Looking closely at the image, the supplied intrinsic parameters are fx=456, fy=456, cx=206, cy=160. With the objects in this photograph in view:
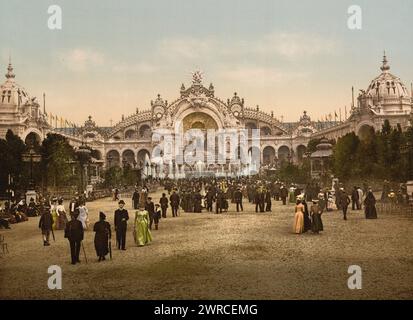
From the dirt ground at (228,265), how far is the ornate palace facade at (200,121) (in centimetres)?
4865

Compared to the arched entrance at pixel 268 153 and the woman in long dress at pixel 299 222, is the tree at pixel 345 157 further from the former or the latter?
the arched entrance at pixel 268 153

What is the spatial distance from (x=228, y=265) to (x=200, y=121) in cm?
8955

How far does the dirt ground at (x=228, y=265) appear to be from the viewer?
9016mm

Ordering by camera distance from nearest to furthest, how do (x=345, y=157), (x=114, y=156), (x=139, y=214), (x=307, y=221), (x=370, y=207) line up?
1. (x=139, y=214)
2. (x=307, y=221)
3. (x=370, y=207)
4. (x=345, y=157)
5. (x=114, y=156)

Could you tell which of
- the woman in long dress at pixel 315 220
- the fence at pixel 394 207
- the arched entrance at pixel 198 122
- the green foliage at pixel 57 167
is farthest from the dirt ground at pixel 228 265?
the arched entrance at pixel 198 122

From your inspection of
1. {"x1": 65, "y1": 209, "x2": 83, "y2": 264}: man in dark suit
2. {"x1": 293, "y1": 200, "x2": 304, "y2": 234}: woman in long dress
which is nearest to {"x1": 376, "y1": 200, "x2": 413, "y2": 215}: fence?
{"x1": 293, "y1": 200, "x2": 304, "y2": 234}: woman in long dress

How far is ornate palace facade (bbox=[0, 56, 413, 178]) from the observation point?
68.1m

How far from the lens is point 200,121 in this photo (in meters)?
100

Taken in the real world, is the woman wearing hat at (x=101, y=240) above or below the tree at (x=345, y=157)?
below

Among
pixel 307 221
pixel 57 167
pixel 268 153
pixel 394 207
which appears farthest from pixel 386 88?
pixel 307 221

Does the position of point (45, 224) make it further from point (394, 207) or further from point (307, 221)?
point (394, 207)

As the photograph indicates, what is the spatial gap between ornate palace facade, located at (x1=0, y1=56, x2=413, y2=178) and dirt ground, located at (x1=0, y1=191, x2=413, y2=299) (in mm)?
48651

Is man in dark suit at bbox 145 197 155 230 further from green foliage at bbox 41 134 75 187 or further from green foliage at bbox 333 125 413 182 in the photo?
green foliage at bbox 41 134 75 187
